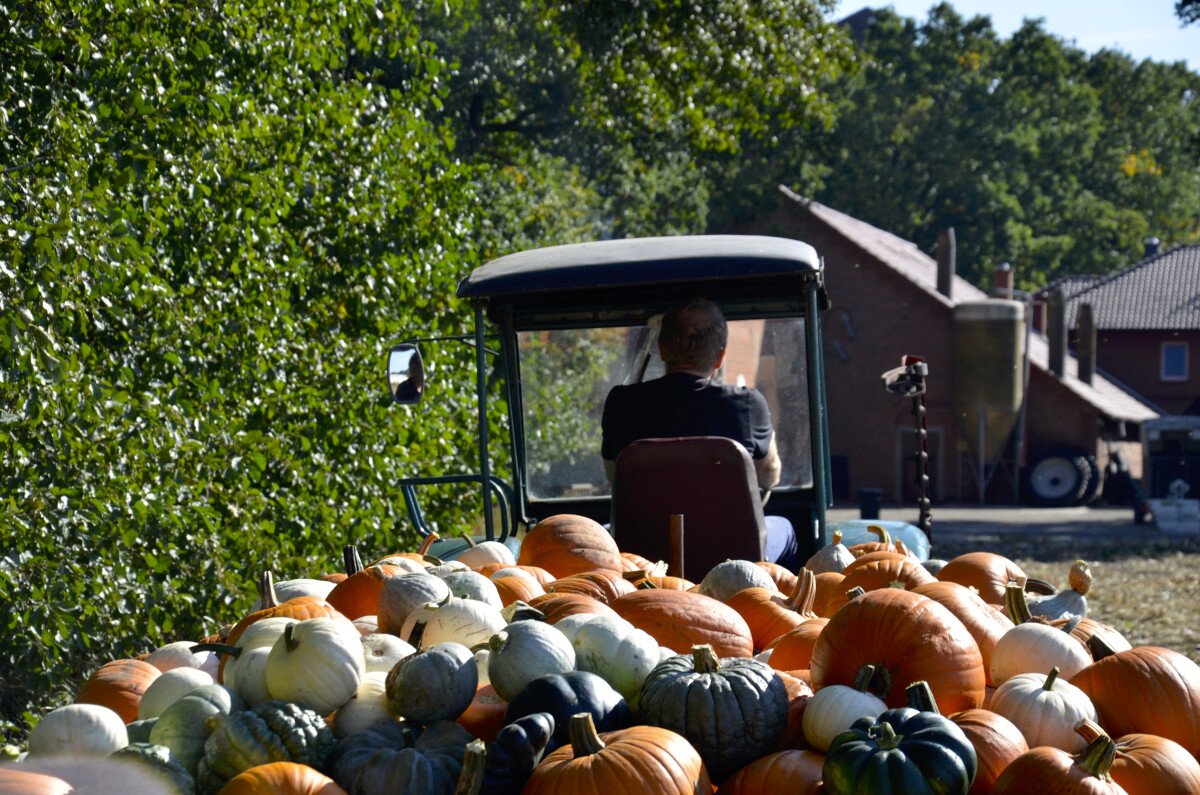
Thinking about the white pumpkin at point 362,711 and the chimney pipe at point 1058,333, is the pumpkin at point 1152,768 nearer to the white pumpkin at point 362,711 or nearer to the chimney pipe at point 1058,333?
the white pumpkin at point 362,711

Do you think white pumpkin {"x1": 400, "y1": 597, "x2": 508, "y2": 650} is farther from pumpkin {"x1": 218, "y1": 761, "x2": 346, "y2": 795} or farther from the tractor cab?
the tractor cab

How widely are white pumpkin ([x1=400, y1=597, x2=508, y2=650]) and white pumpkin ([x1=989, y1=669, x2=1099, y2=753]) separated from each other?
3.56 ft

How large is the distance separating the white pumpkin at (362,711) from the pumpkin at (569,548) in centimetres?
136

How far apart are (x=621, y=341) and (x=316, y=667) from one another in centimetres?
398

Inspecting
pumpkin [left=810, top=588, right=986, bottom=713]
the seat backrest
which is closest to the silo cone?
the seat backrest

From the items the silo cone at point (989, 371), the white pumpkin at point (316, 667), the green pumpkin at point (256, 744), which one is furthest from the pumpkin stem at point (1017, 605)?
the silo cone at point (989, 371)

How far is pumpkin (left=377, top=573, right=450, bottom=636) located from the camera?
3250mm

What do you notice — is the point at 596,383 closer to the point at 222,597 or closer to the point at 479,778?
the point at 222,597

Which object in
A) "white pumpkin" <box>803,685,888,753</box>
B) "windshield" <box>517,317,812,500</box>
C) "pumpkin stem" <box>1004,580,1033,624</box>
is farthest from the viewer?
"windshield" <box>517,317,812,500</box>

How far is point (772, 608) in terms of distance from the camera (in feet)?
11.8

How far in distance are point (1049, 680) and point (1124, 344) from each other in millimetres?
46514

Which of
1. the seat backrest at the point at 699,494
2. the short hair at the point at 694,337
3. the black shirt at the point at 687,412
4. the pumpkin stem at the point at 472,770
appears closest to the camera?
the pumpkin stem at the point at 472,770

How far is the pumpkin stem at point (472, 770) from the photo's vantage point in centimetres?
240

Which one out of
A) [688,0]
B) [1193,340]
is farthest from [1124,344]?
[688,0]
